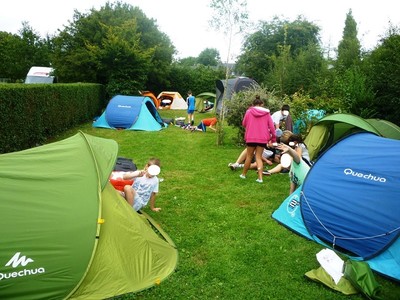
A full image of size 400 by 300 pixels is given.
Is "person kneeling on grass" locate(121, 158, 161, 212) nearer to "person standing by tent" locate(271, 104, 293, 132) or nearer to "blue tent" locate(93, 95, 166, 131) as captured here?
"person standing by tent" locate(271, 104, 293, 132)

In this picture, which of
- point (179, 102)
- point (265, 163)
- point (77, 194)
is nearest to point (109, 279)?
point (77, 194)

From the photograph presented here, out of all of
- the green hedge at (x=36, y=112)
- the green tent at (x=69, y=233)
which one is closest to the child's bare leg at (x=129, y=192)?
the green tent at (x=69, y=233)

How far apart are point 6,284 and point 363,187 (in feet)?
12.4

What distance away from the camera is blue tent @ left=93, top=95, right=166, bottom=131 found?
1387 cm

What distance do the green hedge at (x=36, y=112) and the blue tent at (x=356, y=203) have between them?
666 centimetres

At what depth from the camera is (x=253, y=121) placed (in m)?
7.10

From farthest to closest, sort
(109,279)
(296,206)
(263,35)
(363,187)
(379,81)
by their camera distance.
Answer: (263,35) < (379,81) < (296,206) < (363,187) < (109,279)

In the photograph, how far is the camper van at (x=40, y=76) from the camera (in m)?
20.8

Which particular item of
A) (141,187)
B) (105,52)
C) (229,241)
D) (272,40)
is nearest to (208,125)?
(105,52)

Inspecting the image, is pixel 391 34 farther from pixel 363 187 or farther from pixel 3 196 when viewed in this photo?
pixel 3 196

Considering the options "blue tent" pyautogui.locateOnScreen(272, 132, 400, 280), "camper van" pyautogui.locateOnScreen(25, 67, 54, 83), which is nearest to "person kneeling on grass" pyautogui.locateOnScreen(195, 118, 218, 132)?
"blue tent" pyautogui.locateOnScreen(272, 132, 400, 280)

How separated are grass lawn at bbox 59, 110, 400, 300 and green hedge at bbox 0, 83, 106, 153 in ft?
10.3

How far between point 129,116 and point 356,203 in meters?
11.0

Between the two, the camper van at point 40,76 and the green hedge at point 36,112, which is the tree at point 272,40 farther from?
the green hedge at point 36,112
